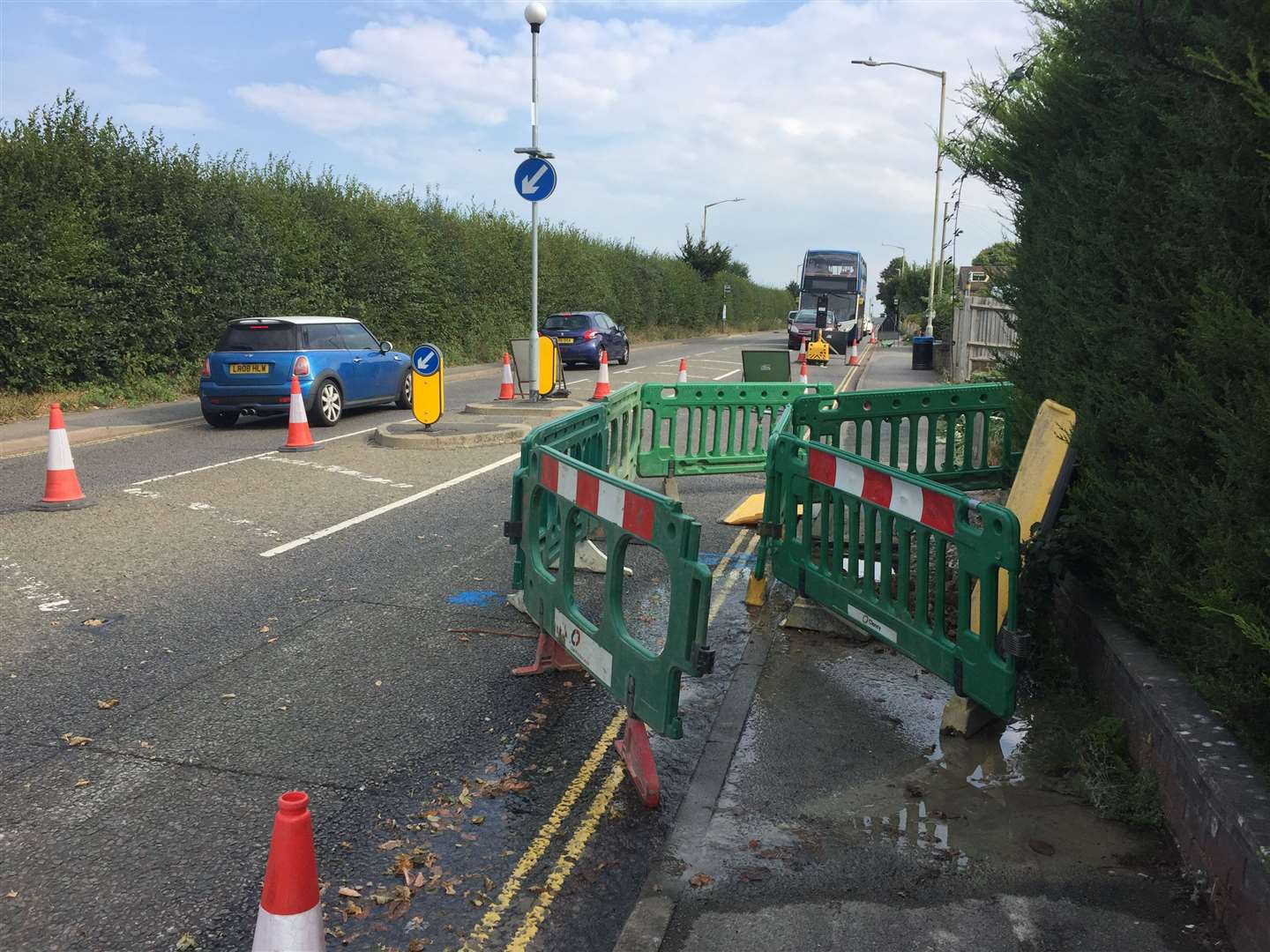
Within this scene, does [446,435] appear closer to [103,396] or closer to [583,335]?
[103,396]

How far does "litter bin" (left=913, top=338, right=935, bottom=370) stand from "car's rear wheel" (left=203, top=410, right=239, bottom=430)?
21.5 m

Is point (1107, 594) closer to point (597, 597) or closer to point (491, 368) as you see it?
point (597, 597)

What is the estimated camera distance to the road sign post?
13609 millimetres

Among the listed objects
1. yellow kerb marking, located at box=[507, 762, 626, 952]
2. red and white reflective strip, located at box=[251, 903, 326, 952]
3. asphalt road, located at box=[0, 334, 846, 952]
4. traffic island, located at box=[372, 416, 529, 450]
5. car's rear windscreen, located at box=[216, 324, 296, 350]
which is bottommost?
yellow kerb marking, located at box=[507, 762, 626, 952]

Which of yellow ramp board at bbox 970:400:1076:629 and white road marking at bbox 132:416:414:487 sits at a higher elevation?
yellow ramp board at bbox 970:400:1076:629

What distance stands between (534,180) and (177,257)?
23.2 feet

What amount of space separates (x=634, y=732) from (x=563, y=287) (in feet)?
125

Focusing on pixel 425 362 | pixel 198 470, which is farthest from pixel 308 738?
pixel 425 362

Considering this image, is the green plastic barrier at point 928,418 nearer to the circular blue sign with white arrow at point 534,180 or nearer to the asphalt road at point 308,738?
the asphalt road at point 308,738

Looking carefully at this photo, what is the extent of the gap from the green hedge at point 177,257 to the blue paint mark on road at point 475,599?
471 inches

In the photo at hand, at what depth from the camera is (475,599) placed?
6.71 metres

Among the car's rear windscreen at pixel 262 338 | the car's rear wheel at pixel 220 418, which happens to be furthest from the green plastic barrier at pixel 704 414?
the car's rear wheel at pixel 220 418

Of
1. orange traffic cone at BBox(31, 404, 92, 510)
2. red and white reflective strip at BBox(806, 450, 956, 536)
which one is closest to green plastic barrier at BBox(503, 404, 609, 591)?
red and white reflective strip at BBox(806, 450, 956, 536)

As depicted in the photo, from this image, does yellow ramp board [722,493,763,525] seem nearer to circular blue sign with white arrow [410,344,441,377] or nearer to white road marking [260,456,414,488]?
white road marking [260,456,414,488]
